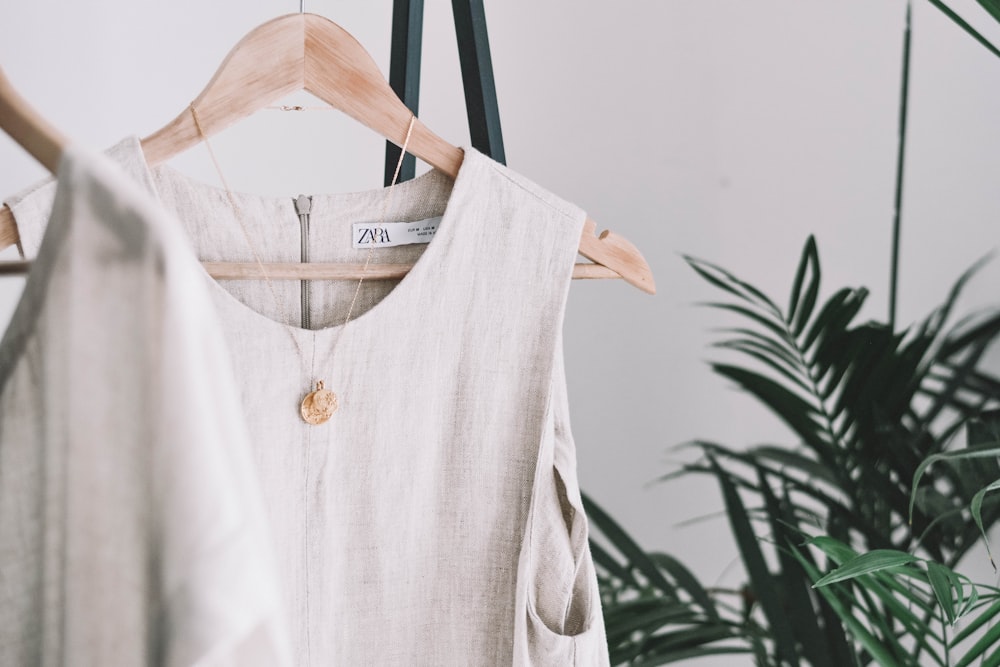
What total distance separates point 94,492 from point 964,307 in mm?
1389

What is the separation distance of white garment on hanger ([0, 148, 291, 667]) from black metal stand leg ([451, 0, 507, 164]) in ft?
1.70

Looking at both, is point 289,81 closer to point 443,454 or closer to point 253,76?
point 253,76

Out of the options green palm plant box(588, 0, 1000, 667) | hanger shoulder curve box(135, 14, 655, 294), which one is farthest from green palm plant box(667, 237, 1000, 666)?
hanger shoulder curve box(135, 14, 655, 294)

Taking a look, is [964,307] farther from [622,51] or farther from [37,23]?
[37,23]

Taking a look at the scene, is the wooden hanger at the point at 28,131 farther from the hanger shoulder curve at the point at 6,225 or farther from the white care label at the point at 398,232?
the white care label at the point at 398,232

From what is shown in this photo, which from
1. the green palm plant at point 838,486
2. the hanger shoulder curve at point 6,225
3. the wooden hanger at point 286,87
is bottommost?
the green palm plant at point 838,486

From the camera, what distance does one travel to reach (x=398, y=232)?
754mm

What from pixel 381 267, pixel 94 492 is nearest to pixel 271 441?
pixel 381 267

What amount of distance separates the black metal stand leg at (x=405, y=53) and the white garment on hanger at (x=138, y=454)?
557mm

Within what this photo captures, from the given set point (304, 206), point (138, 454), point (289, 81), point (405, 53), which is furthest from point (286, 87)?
point (138, 454)

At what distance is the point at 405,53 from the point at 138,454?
0.65 metres

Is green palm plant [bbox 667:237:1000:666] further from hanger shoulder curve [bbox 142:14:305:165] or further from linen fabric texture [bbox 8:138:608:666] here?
hanger shoulder curve [bbox 142:14:305:165]

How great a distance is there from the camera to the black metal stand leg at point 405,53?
2.78ft

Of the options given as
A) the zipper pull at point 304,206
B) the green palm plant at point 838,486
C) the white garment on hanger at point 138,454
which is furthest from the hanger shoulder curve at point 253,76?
the green palm plant at point 838,486
